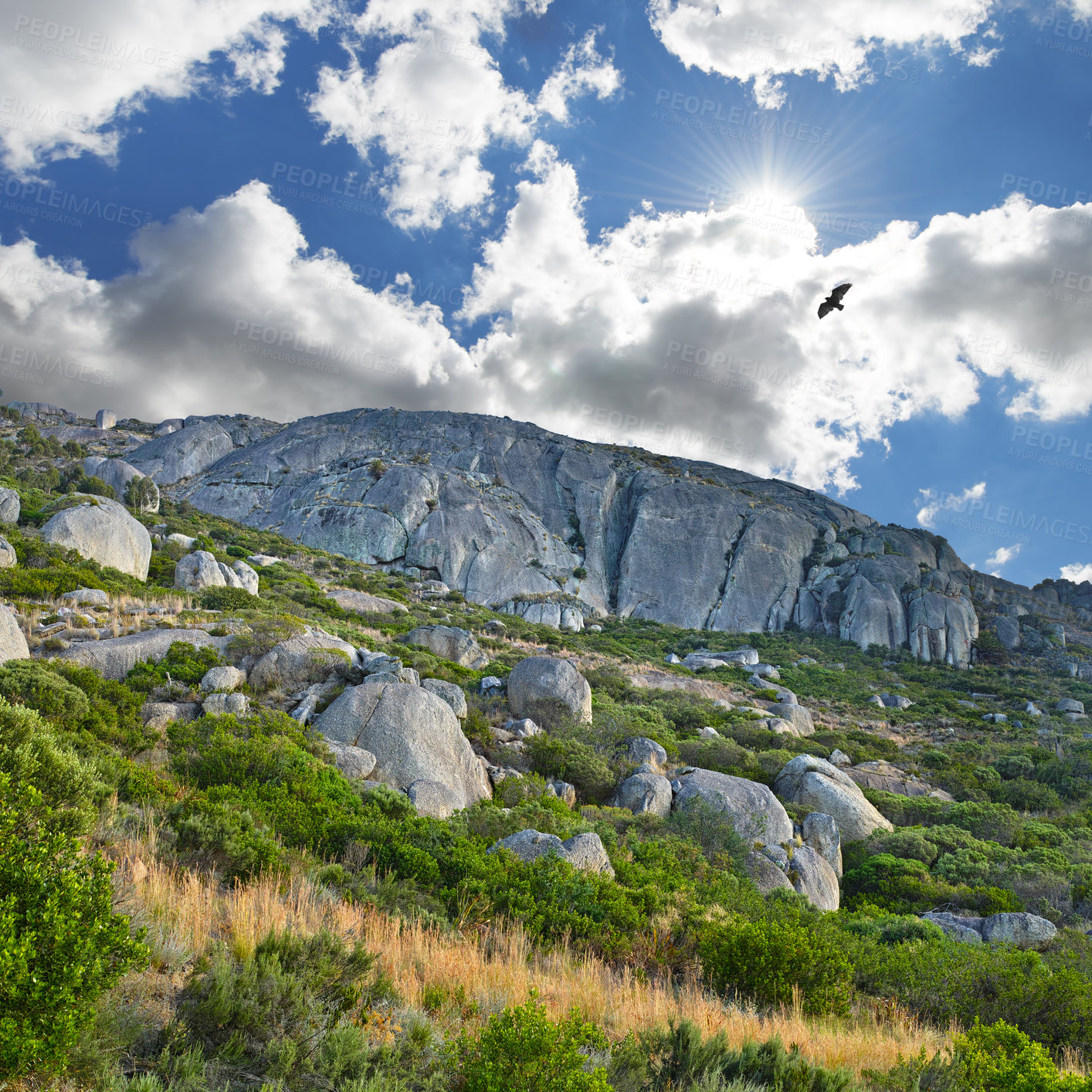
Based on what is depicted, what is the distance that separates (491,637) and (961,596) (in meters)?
64.2

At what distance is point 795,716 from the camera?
30297 millimetres

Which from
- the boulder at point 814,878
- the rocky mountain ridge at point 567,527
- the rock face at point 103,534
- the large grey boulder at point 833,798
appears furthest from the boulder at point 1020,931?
the rocky mountain ridge at point 567,527

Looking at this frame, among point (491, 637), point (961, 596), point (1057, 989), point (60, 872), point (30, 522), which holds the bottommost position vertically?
point (1057, 989)

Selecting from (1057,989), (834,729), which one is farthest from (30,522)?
(834,729)

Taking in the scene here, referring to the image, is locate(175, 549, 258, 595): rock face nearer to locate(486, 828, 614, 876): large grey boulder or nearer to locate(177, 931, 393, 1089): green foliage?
locate(486, 828, 614, 876): large grey boulder

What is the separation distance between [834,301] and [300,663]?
591 inches

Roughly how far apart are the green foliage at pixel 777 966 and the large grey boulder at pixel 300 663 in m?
11.1

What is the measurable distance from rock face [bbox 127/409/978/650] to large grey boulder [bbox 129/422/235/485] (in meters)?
0.21

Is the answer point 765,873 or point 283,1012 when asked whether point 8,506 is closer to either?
point 283,1012

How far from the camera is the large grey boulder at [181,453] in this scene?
76.4 meters

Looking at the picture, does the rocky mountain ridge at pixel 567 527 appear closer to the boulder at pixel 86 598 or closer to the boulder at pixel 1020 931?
the boulder at pixel 86 598

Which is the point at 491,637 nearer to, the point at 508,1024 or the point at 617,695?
the point at 617,695

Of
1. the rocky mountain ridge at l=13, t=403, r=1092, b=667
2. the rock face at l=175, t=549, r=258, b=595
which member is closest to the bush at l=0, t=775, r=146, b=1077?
the rock face at l=175, t=549, r=258, b=595

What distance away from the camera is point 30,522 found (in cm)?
2448
